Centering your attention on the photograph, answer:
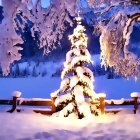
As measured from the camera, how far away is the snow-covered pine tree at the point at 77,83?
15.9m

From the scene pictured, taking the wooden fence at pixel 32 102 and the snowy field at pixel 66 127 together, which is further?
the wooden fence at pixel 32 102

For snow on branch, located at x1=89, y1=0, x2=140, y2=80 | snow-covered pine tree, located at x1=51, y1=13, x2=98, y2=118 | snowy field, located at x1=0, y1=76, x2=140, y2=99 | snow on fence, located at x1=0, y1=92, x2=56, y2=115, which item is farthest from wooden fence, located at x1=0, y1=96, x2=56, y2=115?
snowy field, located at x1=0, y1=76, x2=140, y2=99

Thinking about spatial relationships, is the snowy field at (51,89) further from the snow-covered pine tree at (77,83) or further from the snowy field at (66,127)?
the snowy field at (66,127)

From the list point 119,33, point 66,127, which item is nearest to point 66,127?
point 66,127

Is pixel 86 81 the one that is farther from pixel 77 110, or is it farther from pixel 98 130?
pixel 98 130

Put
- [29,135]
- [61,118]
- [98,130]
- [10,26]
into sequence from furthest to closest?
[61,118]
[98,130]
[29,135]
[10,26]

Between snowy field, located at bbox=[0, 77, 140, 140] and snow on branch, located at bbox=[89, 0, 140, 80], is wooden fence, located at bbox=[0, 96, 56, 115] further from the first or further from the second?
snow on branch, located at bbox=[89, 0, 140, 80]

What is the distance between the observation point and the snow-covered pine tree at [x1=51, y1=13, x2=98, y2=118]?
1588 cm

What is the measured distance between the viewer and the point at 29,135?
12.7m

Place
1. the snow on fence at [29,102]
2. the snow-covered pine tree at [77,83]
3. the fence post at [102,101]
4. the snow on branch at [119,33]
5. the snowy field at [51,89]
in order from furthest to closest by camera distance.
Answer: the snowy field at [51,89], the snow on fence at [29,102], the fence post at [102,101], the snow-covered pine tree at [77,83], the snow on branch at [119,33]

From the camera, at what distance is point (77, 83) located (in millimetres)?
16250

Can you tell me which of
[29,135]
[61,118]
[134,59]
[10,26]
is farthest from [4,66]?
[61,118]

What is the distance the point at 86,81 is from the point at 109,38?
3.90 m

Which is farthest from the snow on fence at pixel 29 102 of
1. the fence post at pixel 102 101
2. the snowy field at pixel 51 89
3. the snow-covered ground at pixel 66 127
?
the snowy field at pixel 51 89
